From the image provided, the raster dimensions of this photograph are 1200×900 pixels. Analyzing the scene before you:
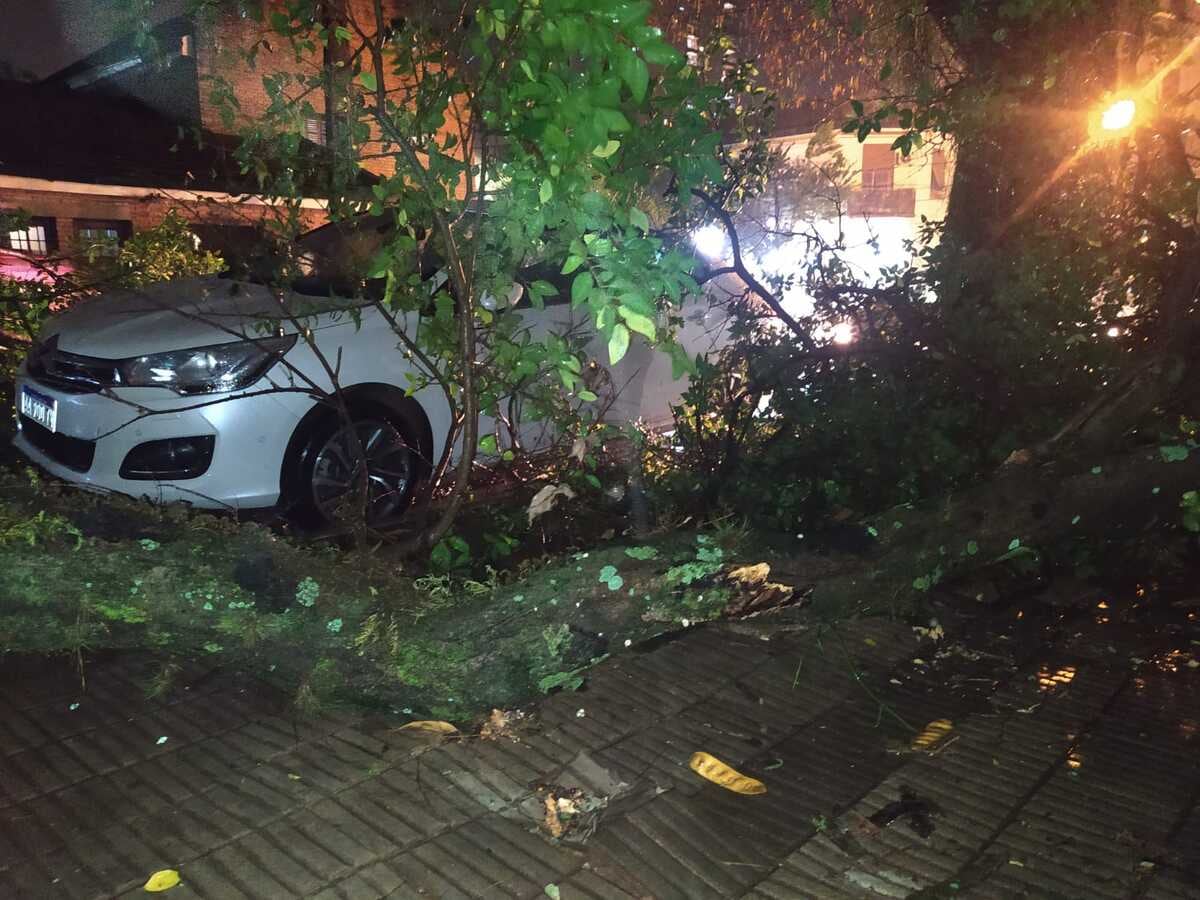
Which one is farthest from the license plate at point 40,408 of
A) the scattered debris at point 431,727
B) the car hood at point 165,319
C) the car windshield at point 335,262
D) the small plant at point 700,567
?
the small plant at point 700,567

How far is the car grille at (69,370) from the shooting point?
443 cm

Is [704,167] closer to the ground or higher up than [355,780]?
higher up

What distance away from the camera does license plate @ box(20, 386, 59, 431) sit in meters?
4.61

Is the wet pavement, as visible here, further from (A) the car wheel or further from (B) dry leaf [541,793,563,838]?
(A) the car wheel

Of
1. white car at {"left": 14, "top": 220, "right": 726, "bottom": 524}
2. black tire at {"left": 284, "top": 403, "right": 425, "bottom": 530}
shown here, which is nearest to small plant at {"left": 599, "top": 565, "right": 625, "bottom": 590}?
white car at {"left": 14, "top": 220, "right": 726, "bottom": 524}

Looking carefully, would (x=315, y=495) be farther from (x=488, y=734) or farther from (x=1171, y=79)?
(x=1171, y=79)

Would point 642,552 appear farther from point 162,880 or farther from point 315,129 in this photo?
point 315,129

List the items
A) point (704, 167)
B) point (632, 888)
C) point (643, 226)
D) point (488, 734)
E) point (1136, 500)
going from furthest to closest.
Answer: point (1136, 500) → point (704, 167) → point (488, 734) → point (643, 226) → point (632, 888)

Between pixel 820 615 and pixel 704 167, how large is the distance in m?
1.91

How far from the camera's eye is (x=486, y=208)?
3518 mm

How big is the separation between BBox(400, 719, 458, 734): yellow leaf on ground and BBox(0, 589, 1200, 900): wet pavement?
74 millimetres

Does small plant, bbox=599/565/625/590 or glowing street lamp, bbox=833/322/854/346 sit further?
glowing street lamp, bbox=833/322/854/346

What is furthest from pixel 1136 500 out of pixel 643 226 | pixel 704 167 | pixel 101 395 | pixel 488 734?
pixel 101 395

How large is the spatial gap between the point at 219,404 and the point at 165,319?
62cm
